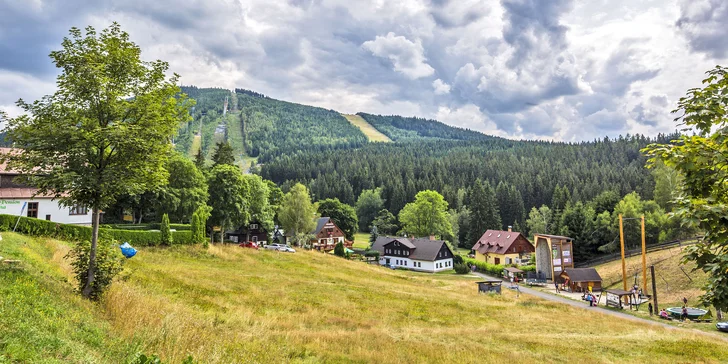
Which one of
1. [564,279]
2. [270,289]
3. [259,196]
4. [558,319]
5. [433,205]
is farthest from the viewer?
[433,205]

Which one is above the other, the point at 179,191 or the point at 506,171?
the point at 506,171

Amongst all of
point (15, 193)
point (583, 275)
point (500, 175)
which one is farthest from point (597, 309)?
point (500, 175)

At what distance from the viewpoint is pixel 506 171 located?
157 metres

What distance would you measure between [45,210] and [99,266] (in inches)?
1316

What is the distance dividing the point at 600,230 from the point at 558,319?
5629cm

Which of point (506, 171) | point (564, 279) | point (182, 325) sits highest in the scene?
point (506, 171)

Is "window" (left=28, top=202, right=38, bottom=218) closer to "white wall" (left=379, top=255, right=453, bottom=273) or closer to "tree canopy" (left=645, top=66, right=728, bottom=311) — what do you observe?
"tree canopy" (left=645, top=66, right=728, bottom=311)

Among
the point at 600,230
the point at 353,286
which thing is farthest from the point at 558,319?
the point at 600,230

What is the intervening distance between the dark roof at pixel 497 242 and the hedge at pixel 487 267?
5579 mm

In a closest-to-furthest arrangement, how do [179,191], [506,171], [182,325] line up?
[182,325] → [179,191] → [506,171]

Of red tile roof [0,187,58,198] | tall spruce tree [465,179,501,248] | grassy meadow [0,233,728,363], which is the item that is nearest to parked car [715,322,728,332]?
grassy meadow [0,233,728,363]

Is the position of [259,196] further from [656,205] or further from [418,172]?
[418,172]

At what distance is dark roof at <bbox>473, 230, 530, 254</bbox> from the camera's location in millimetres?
85062

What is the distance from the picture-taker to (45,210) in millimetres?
38375
